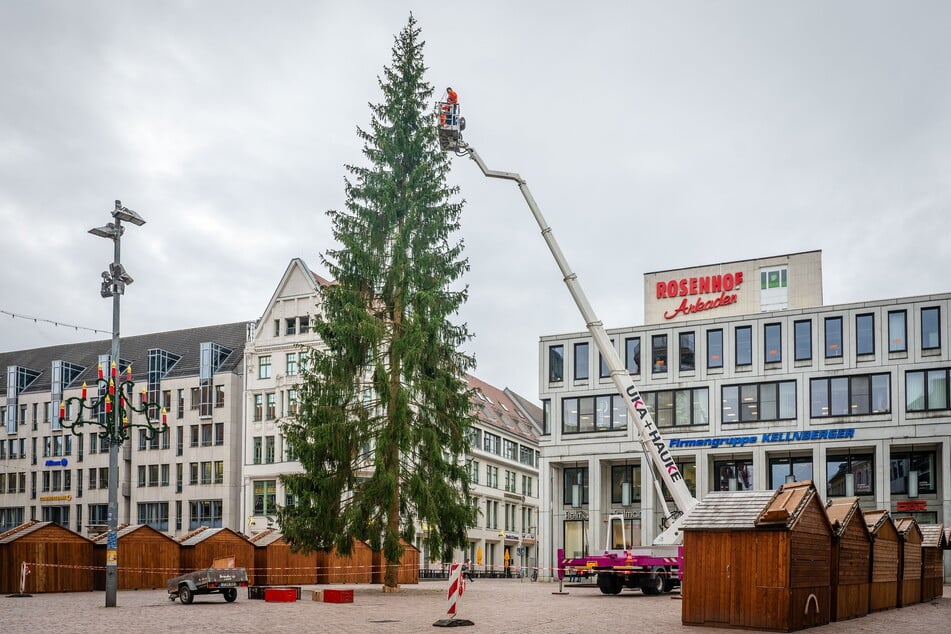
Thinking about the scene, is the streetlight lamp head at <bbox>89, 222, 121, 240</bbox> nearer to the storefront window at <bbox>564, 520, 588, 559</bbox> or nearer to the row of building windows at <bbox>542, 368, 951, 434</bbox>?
the row of building windows at <bbox>542, 368, 951, 434</bbox>

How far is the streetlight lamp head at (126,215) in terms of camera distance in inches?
1161

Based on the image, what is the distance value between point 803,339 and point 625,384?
957 inches

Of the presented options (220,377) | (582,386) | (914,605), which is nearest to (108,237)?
(914,605)

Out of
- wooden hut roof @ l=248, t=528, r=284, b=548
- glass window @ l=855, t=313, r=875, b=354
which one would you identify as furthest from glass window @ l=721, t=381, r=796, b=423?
wooden hut roof @ l=248, t=528, r=284, b=548

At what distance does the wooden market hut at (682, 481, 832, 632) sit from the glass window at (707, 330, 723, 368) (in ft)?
129

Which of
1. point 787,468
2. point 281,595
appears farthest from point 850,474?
point 281,595

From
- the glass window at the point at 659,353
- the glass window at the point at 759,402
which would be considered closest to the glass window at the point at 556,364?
the glass window at the point at 659,353

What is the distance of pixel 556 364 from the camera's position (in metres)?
65.2

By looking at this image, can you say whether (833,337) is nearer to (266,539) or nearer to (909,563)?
(909,563)

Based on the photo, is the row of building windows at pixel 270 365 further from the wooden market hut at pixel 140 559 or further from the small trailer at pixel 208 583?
the small trailer at pixel 208 583

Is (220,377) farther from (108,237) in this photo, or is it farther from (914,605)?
(914,605)

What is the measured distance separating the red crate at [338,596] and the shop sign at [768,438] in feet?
110

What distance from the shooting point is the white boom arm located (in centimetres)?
3681

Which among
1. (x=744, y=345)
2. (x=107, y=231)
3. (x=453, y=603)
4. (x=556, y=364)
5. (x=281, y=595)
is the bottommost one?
(x=281, y=595)
